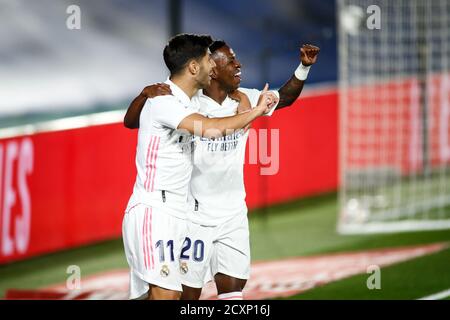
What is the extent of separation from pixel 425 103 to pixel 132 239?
10.4 m

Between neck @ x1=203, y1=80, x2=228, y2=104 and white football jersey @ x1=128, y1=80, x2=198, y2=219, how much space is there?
68cm

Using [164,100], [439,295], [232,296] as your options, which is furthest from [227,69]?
[439,295]

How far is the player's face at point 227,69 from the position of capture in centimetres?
819

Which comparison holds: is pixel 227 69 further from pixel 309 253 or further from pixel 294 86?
pixel 309 253

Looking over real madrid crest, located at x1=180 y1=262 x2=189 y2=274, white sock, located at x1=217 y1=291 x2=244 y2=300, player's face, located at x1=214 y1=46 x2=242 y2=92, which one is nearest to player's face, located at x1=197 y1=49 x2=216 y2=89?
player's face, located at x1=214 y1=46 x2=242 y2=92

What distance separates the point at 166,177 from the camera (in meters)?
7.52

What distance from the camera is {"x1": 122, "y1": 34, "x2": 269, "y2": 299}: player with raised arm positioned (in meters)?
7.42

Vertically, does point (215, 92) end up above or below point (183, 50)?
below

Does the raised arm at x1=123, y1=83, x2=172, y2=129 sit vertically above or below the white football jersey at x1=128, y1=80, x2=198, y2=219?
above

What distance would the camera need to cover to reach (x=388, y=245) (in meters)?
13.2

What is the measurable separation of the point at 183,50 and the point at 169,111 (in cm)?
41

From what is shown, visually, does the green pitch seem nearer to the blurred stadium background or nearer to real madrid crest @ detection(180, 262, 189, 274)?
the blurred stadium background

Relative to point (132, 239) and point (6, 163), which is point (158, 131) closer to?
point (132, 239)

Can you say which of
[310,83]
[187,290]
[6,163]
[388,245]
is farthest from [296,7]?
[187,290]
